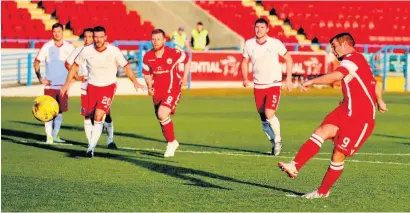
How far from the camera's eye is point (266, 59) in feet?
54.3

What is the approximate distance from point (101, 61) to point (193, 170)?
3.13 meters

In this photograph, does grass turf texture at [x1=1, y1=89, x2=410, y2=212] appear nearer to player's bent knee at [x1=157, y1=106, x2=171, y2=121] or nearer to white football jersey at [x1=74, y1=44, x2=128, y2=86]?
player's bent knee at [x1=157, y1=106, x2=171, y2=121]

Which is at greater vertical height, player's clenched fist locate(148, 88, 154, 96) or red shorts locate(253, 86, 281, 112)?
player's clenched fist locate(148, 88, 154, 96)

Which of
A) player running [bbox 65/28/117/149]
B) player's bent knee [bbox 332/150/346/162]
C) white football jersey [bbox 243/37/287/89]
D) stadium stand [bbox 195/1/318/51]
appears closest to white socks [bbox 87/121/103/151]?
player running [bbox 65/28/117/149]

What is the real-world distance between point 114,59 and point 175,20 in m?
26.7

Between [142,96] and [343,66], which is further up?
[343,66]

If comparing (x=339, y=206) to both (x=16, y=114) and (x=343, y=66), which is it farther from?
(x=16, y=114)

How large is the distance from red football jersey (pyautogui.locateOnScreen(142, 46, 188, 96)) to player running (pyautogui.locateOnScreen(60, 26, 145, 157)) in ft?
1.12

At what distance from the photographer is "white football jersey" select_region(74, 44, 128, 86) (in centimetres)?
1600

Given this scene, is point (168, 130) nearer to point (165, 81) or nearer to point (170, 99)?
point (170, 99)

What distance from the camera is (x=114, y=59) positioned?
633 inches

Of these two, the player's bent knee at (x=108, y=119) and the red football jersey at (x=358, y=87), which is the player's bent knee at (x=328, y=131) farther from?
the player's bent knee at (x=108, y=119)

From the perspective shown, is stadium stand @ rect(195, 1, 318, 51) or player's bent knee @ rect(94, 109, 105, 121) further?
stadium stand @ rect(195, 1, 318, 51)

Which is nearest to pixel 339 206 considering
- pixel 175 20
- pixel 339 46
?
pixel 339 46
